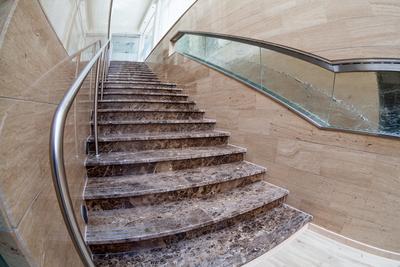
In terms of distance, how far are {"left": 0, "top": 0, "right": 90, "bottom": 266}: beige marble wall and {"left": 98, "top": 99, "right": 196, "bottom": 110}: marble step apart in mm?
1462

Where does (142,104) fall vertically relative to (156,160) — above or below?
above

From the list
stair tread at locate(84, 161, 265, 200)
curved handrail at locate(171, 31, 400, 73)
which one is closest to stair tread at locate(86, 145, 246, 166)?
stair tread at locate(84, 161, 265, 200)

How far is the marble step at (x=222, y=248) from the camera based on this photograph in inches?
37.3

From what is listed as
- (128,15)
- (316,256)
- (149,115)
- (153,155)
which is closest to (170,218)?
(153,155)

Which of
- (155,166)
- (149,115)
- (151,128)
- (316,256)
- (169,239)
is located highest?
(149,115)

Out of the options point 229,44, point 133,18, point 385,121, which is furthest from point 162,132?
point 133,18

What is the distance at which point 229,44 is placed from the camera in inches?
90.7

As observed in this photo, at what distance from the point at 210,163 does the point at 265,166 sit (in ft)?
1.68

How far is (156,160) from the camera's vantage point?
59.2 inches

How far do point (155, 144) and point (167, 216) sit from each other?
Answer: 30.3 inches

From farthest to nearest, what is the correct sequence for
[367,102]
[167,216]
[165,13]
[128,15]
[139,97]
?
[128,15] < [165,13] < [139,97] < [367,102] < [167,216]

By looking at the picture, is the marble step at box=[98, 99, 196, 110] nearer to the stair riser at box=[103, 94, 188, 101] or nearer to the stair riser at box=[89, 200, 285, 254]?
the stair riser at box=[103, 94, 188, 101]

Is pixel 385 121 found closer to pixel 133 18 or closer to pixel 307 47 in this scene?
pixel 307 47

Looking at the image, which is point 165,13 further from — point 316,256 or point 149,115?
point 316,256
